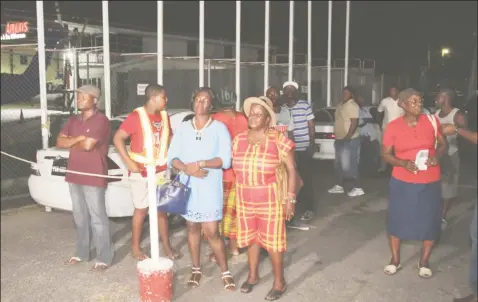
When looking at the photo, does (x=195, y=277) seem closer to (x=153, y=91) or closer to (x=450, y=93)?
(x=153, y=91)

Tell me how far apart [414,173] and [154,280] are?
2.39m

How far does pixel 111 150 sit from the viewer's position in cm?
677

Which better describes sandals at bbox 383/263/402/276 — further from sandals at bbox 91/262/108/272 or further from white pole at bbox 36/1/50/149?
white pole at bbox 36/1/50/149

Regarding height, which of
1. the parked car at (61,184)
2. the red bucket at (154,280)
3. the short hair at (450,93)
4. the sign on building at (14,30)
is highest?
the sign on building at (14,30)

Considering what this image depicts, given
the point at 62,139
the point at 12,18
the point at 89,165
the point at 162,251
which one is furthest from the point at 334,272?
the point at 12,18

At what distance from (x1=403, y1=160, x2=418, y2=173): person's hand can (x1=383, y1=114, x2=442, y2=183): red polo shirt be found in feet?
0.13

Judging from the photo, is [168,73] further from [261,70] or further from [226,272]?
[226,272]

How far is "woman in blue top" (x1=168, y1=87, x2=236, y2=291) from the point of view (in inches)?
179

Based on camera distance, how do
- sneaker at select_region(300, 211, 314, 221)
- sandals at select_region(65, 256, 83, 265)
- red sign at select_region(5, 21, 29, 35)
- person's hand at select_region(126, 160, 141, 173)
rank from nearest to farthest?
person's hand at select_region(126, 160, 141, 173), sandals at select_region(65, 256, 83, 265), sneaker at select_region(300, 211, 314, 221), red sign at select_region(5, 21, 29, 35)

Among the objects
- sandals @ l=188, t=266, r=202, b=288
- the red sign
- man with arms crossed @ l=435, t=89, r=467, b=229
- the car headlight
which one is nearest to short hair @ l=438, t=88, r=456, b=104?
man with arms crossed @ l=435, t=89, r=467, b=229

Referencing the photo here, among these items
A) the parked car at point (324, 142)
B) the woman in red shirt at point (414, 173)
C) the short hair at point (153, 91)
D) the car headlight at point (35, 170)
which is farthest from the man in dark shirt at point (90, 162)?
the parked car at point (324, 142)

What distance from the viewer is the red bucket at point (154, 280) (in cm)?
428

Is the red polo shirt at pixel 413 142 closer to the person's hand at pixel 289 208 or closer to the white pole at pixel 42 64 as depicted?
the person's hand at pixel 289 208

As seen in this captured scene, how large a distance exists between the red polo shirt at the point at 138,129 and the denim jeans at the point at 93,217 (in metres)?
0.50
